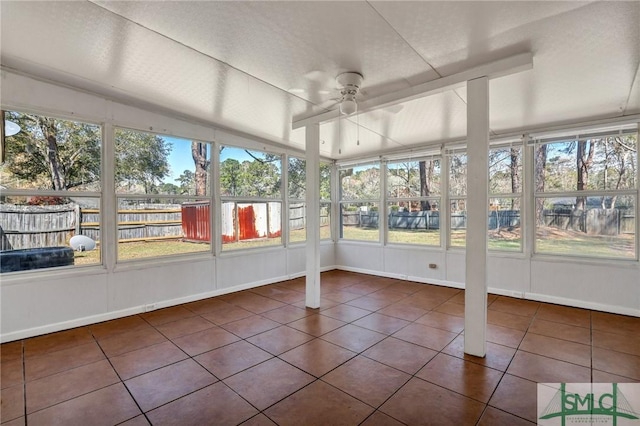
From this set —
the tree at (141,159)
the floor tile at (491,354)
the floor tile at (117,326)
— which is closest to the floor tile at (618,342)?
the floor tile at (491,354)

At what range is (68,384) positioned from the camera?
88.8 inches

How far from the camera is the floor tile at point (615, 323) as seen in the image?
10.3 ft

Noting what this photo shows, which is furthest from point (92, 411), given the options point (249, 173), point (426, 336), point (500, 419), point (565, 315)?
point (565, 315)

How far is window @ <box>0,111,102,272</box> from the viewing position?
301cm

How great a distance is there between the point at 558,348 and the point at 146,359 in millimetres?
3752

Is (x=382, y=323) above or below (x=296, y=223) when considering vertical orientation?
below

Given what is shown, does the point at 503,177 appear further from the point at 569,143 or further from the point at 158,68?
the point at 158,68

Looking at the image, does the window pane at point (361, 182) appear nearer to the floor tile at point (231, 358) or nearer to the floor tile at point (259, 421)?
the floor tile at point (231, 358)

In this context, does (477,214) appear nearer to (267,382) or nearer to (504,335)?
(504,335)

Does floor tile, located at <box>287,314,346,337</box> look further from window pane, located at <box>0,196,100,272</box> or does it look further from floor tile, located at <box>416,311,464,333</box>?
window pane, located at <box>0,196,100,272</box>

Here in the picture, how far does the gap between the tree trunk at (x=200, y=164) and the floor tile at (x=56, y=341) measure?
2135 millimetres

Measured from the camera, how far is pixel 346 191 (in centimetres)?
655

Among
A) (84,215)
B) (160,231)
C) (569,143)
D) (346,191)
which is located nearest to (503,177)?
(569,143)

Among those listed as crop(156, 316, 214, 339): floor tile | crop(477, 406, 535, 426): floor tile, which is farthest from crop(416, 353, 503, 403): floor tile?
crop(156, 316, 214, 339): floor tile
